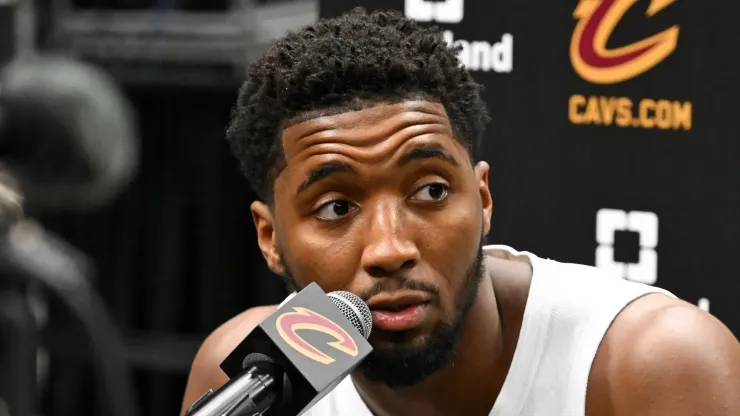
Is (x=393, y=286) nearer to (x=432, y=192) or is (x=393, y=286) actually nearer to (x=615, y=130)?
(x=432, y=192)

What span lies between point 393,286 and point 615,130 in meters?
0.67

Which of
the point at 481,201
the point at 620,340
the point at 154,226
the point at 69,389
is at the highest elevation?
the point at 481,201

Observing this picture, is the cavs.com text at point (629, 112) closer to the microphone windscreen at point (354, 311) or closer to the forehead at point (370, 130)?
the forehead at point (370, 130)

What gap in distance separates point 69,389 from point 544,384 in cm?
181

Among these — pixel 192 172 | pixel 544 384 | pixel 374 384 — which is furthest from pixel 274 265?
pixel 192 172

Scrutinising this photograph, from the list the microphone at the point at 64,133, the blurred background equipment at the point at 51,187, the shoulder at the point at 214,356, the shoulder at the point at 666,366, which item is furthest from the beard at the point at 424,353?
the microphone at the point at 64,133

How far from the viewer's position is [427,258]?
167 centimetres

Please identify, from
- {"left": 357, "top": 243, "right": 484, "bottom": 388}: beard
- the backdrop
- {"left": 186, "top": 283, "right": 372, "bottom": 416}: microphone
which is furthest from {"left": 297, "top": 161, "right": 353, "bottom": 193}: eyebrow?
the backdrop

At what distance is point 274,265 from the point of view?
1.90 meters

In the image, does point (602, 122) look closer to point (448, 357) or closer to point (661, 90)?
point (661, 90)

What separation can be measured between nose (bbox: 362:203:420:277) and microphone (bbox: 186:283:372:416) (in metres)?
0.28

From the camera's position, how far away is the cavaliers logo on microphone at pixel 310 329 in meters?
1.28

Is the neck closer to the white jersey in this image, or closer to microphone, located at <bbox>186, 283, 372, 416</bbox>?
the white jersey

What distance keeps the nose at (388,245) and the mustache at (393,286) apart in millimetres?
13
